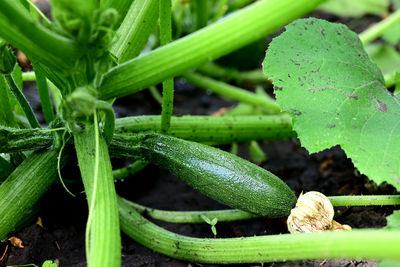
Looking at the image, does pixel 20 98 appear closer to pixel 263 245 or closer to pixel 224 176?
pixel 224 176

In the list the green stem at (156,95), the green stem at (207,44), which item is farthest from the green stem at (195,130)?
the green stem at (156,95)

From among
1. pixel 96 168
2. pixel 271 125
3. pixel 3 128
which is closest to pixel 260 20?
pixel 96 168

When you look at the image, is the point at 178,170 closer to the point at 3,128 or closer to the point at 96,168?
the point at 96,168

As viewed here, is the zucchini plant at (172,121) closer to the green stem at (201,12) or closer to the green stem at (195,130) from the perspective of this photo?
the green stem at (195,130)

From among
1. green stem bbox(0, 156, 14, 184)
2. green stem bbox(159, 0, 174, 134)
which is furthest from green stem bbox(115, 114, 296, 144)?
green stem bbox(0, 156, 14, 184)

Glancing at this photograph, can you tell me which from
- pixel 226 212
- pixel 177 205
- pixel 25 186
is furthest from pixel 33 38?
pixel 177 205
